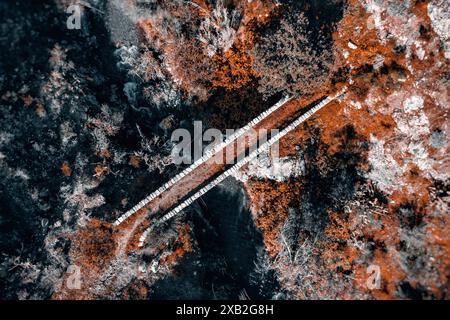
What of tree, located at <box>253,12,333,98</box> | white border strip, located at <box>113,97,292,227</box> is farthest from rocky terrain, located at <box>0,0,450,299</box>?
white border strip, located at <box>113,97,292,227</box>

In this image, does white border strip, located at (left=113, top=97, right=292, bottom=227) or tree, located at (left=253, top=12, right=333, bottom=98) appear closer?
tree, located at (left=253, top=12, right=333, bottom=98)

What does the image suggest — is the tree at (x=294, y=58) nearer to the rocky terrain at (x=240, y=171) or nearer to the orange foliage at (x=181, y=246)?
the rocky terrain at (x=240, y=171)

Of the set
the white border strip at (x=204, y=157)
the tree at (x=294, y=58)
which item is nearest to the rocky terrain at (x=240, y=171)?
the tree at (x=294, y=58)

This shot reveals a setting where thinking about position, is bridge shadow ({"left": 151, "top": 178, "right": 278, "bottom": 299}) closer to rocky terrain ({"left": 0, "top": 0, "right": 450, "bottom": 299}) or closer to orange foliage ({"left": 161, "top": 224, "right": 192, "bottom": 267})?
rocky terrain ({"left": 0, "top": 0, "right": 450, "bottom": 299})

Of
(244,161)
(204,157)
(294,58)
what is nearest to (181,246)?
(204,157)

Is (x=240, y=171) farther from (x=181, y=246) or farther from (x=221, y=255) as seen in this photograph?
(x=181, y=246)

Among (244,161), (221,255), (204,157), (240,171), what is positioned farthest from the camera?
(221,255)
